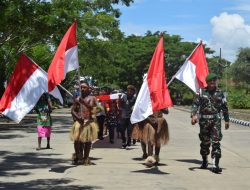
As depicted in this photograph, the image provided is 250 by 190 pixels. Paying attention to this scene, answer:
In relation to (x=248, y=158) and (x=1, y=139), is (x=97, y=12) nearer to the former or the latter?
(x=1, y=139)

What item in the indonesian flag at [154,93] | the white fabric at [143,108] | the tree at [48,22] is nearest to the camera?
the indonesian flag at [154,93]

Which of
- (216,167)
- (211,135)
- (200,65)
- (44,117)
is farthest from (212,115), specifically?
(44,117)

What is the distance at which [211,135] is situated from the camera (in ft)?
34.8

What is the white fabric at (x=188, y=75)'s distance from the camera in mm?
12016

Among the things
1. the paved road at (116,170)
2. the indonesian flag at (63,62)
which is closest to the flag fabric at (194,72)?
the paved road at (116,170)

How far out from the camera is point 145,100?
1091cm

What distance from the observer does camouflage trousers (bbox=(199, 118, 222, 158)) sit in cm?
1048

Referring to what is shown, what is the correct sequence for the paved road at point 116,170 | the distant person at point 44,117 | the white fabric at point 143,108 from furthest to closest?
1. the distant person at point 44,117
2. the white fabric at point 143,108
3. the paved road at point 116,170

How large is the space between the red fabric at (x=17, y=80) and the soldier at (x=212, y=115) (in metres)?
3.62

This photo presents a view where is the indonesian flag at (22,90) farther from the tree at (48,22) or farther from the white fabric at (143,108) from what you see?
the tree at (48,22)

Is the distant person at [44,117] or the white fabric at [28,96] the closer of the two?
the white fabric at [28,96]

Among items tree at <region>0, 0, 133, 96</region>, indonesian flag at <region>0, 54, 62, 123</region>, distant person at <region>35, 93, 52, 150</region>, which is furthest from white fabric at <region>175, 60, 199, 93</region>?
tree at <region>0, 0, 133, 96</region>

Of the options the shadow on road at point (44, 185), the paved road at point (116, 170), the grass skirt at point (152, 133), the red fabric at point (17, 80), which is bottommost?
the shadow on road at point (44, 185)

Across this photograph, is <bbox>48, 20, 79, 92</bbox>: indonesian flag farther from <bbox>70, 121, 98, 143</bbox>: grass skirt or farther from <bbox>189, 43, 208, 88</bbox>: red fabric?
<bbox>189, 43, 208, 88</bbox>: red fabric
